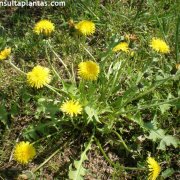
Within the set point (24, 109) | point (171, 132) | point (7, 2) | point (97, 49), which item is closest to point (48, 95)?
point (24, 109)

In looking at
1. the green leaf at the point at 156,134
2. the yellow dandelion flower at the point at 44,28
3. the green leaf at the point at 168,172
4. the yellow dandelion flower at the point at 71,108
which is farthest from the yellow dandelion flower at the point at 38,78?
the green leaf at the point at 168,172

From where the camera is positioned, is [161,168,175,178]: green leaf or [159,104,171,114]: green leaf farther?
[159,104,171,114]: green leaf

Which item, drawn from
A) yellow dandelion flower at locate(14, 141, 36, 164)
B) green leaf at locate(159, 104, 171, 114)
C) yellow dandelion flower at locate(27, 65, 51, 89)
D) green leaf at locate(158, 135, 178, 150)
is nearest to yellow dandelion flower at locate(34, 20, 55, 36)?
yellow dandelion flower at locate(27, 65, 51, 89)

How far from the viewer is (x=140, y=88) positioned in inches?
97.0

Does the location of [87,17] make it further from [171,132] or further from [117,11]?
[171,132]

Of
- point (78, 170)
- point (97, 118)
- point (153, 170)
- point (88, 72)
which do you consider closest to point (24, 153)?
point (78, 170)

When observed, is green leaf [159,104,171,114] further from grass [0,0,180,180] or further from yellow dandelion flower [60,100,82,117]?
yellow dandelion flower [60,100,82,117]

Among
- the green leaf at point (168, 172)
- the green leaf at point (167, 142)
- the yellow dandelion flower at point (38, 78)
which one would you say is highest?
the yellow dandelion flower at point (38, 78)

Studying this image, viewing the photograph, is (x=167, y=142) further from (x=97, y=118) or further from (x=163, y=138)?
(x=97, y=118)

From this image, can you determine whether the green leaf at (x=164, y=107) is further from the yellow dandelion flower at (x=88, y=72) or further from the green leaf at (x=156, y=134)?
the yellow dandelion flower at (x=88, y=72)

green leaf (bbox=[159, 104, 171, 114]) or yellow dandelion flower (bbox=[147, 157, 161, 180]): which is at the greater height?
green leaf (bbox=[159, 104, 171, 114])

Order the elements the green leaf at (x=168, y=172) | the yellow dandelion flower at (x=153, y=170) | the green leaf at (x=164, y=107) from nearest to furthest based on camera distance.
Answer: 1. the yellow dandelion flower at (x=153, y=170)
2. the green leaf at (x=168, y=172)
3. the green leaf at (x=164, y=107)

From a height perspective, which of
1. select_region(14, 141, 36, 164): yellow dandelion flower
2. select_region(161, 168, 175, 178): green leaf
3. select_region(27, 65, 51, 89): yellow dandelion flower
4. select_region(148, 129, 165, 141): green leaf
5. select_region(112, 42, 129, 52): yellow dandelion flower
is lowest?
select_region(161, 168, 175, 178): green leaf

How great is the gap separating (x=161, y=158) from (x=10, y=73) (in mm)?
1236
